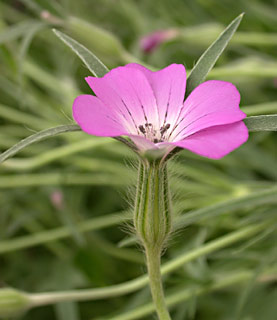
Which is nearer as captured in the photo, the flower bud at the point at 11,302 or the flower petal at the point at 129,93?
the flower petal at the point at 129,93

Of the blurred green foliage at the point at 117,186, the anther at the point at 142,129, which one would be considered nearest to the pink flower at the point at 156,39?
the blurred green foliage at the point at 117,186

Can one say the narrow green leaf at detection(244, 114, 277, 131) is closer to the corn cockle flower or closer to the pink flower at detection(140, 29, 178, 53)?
the corn cockle flower

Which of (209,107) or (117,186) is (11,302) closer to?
(209,107)

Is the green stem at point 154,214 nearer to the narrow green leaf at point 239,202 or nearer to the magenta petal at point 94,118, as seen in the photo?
the magenta petal at point 94,118

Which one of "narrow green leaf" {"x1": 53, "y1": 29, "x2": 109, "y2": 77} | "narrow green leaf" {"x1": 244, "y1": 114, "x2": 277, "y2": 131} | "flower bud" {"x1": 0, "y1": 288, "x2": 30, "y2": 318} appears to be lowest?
"flower bud" {"x1": 0, "y1": 288, "x2": 30, "y2": 318}

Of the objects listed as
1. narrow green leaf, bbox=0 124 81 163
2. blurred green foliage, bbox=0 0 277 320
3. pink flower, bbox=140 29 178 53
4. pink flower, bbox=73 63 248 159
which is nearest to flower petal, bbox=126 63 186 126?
pink flower, bbox=73 63 248 159

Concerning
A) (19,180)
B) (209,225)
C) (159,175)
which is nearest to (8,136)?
(19,180)
